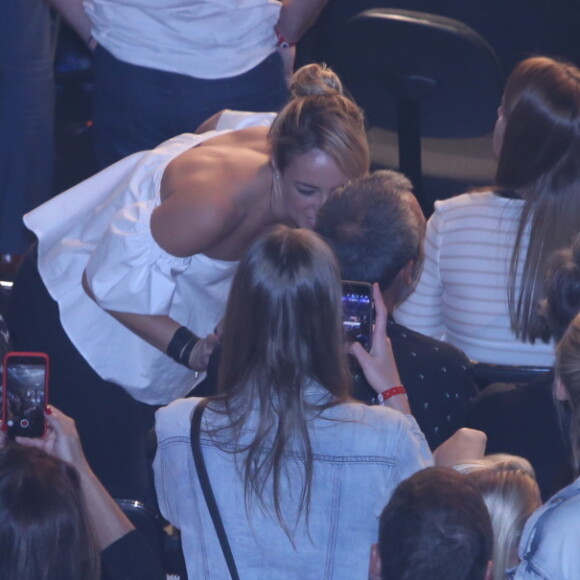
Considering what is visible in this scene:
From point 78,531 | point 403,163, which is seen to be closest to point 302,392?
point 78,531

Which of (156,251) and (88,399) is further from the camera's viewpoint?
(88,399)

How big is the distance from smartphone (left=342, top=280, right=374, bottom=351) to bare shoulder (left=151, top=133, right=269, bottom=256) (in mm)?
547

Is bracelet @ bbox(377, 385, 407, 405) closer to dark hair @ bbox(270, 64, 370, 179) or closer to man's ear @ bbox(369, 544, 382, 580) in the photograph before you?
man's ear @ bbox(369, 544, 382, 580)

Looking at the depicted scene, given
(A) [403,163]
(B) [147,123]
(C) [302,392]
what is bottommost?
(A) [403,163]

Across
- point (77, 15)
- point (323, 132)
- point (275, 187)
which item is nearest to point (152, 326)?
point (275, 187)

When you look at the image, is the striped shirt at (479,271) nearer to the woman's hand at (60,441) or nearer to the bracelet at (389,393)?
the bracelet at (389,393)

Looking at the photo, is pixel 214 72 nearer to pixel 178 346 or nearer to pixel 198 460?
pixel 178 346

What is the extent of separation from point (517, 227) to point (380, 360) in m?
0.64

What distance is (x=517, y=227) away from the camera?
92.3 inches

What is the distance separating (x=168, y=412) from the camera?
5.46 feet

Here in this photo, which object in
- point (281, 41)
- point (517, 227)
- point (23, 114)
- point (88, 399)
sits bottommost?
point (88, 399)

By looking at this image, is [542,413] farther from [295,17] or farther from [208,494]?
[295,17]

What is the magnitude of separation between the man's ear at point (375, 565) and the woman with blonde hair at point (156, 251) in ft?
2.72

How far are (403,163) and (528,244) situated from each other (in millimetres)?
1614
